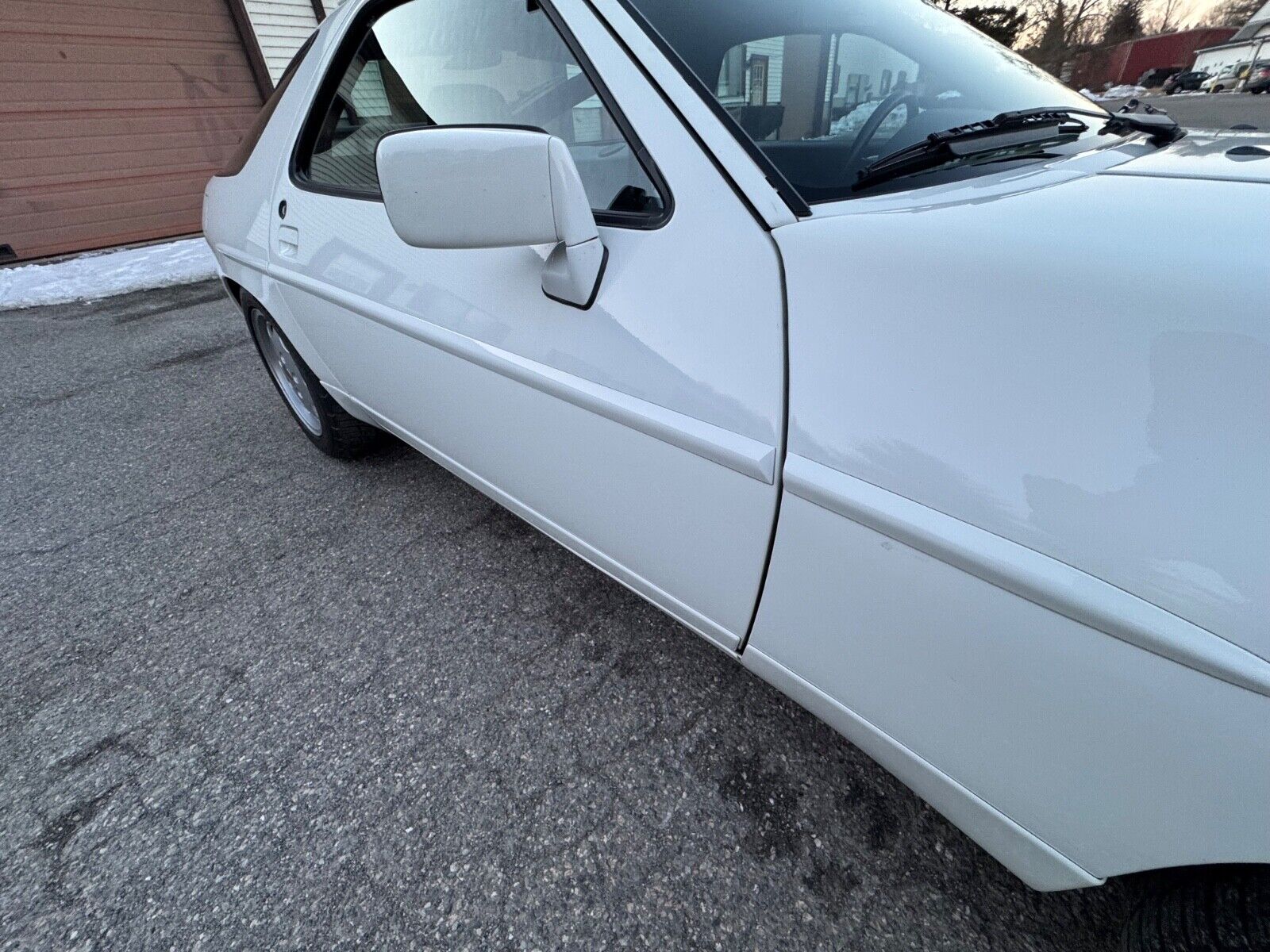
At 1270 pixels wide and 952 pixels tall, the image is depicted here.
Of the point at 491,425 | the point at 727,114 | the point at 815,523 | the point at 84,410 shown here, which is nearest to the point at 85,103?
the point at 84,410

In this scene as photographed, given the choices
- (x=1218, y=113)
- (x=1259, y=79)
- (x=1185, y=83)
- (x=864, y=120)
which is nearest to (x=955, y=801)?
(x=864, y=120)

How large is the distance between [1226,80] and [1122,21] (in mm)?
5712

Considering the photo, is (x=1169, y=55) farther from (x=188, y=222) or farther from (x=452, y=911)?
(x=452, y=911)

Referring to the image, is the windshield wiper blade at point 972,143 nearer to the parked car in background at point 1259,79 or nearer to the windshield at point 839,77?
the windshield at point 839,77

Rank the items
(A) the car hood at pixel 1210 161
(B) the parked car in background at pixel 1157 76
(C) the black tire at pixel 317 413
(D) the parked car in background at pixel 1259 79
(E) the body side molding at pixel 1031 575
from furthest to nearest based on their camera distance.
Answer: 1. (B) the parked car in background at pixel 1157 76
2. (D) the parked car in background at pixel 1259 79
3. (C) the black tire at pixel 317 413
4. (A) the car hood at pixel 1210 161
5. (E) the body side molding at pixel 1031 575

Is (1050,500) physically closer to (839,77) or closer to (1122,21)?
(839,77)

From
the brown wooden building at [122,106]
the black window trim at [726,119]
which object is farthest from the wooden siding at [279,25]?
the black window trim at [726,119]

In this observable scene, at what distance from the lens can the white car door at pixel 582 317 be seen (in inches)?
39.2

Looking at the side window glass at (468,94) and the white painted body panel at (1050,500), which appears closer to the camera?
the white painted body panel at (1050,500)

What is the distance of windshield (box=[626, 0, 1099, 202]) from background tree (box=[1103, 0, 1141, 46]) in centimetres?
4032

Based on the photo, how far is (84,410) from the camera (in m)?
3.49

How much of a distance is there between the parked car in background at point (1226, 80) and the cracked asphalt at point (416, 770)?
37111 millimetres

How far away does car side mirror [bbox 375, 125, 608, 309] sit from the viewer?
99cm

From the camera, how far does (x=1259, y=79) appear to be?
21.3 meters
